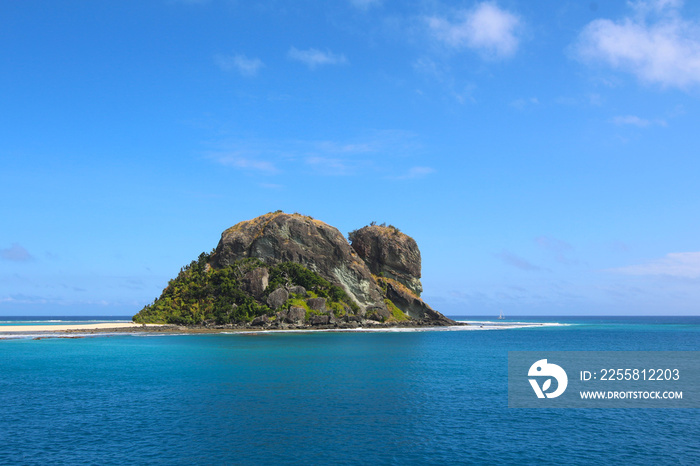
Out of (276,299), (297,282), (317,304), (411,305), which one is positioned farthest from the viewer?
(411,305)

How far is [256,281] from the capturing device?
439ft

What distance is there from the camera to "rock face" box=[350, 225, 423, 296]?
170 metres

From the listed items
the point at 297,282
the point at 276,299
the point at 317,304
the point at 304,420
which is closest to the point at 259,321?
the point at 276,299

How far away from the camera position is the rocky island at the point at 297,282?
130 meters

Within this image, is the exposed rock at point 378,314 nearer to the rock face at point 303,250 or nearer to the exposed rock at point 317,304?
the rock face at point 303,250

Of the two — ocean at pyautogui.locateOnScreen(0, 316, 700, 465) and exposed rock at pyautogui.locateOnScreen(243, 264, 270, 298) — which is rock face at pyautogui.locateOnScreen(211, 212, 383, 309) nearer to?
exposed rock at pyautogui.locateOnScreen(243, 264, 270, 298)

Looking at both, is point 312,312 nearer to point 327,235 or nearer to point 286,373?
point 327,235

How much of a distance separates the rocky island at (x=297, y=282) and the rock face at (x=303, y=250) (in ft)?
1.00

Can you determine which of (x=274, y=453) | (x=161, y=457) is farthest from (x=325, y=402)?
(x=161, y=457)

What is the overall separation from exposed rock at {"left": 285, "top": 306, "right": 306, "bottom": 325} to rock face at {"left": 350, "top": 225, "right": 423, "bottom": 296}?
163 feet

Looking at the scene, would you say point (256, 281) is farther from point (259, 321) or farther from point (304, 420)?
point (304, 420)

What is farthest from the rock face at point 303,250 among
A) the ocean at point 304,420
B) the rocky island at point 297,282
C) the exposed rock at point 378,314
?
the ocean at point 304,420

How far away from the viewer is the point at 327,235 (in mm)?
155250

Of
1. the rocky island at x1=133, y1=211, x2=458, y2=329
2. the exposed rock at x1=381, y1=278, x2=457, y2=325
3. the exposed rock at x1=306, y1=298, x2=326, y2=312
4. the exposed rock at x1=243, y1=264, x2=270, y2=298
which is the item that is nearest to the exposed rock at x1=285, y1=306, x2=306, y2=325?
the rocky island at x1=133, y1=211, x2=458, y2=329
